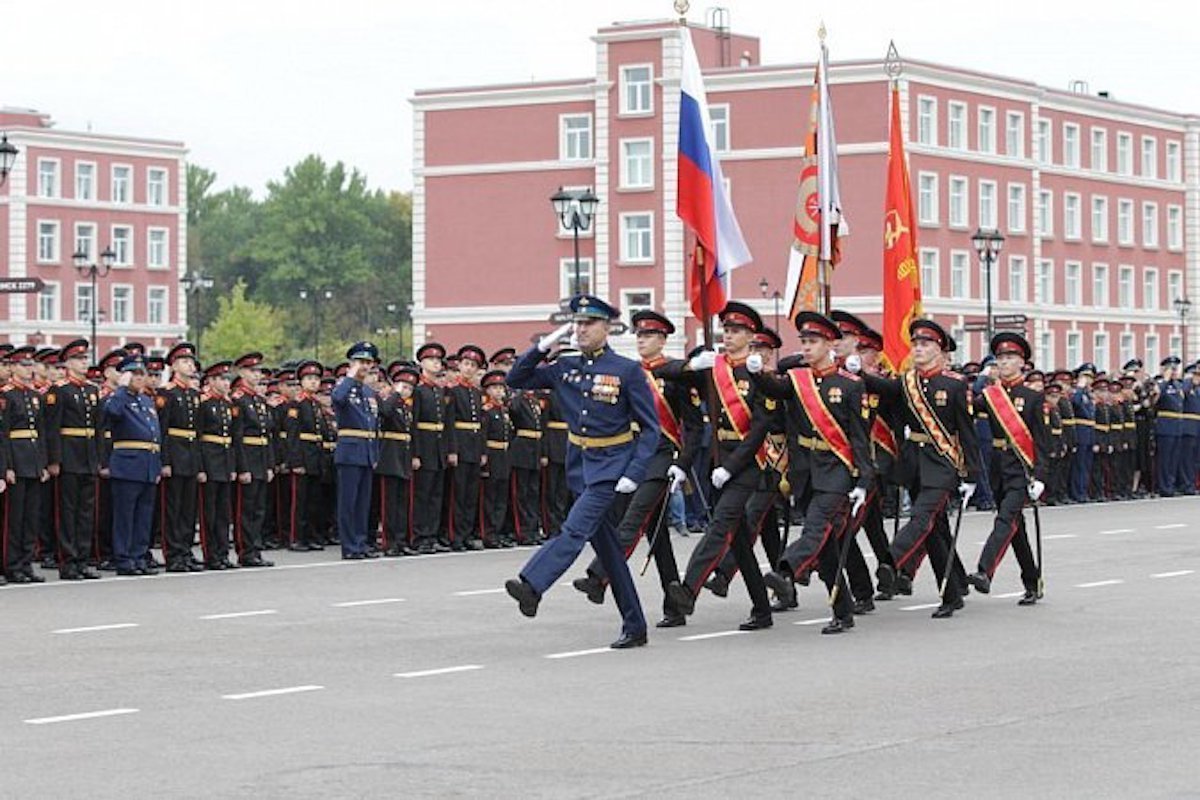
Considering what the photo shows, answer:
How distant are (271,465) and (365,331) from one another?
112106 millimetres

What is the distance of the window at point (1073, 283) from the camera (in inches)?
3430

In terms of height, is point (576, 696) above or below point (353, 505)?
below

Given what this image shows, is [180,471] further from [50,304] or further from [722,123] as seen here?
[50,304]

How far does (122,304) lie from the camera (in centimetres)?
10238

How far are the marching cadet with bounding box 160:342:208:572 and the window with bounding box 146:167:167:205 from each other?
8473cm

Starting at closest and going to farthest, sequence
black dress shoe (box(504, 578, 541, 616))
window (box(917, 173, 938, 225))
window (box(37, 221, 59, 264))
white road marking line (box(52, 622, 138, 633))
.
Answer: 1. black dress shoe (box(504, 578, 541, 616))
2. white road marking line (box(52, 622, 138, 633))
3. window (box(917, 173, 938, 225))
4. window (box(37, 221, 59, 264))

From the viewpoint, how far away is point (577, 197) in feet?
124

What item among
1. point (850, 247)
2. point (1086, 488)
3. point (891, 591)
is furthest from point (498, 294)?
point (891, 591)

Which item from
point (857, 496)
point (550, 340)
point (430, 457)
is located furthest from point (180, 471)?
point (857, 496)

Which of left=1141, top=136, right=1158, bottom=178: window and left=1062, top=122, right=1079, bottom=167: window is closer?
left=1062, top=122, right=1079, bottom=167: window

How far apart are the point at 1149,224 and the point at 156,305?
42.5m

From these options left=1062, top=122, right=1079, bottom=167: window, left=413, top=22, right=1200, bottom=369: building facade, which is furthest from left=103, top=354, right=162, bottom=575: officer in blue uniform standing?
left=1062, top=122, right=1079, bottom=167: window

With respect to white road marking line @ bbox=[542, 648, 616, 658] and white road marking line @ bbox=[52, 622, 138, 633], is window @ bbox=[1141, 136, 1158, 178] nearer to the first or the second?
white road marking line @ bbox=[52, 622, 138, 633]

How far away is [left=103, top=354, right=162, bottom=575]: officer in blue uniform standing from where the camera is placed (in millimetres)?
19672
